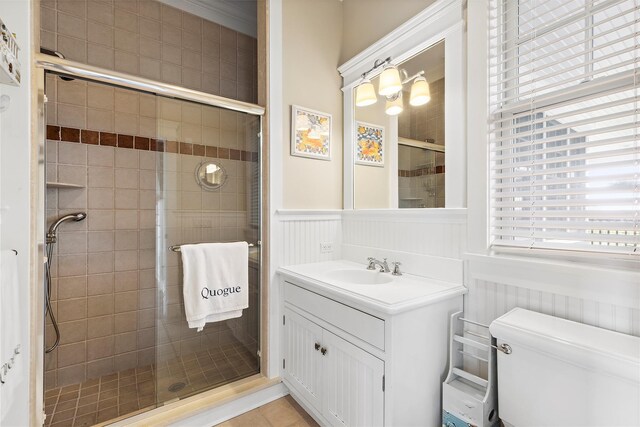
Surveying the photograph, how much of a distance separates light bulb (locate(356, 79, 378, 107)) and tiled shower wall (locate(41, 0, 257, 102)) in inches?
41.6

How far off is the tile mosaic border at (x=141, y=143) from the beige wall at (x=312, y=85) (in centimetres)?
31

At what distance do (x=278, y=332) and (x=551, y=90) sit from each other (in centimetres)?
185

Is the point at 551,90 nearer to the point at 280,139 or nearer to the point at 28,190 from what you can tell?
the point at 280,139

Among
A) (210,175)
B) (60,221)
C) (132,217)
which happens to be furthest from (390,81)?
(60,221)

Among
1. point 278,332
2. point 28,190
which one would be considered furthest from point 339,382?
point 28,190

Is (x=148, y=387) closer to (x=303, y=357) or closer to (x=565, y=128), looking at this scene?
(x=303, y=357)

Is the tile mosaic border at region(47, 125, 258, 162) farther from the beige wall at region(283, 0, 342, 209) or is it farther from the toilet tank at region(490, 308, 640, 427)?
the toilet tank at region(490, 308, 640, 427)

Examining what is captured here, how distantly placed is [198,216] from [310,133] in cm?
88

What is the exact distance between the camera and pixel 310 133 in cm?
198

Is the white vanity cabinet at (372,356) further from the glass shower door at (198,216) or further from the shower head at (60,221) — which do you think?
the shower head at (60,221)

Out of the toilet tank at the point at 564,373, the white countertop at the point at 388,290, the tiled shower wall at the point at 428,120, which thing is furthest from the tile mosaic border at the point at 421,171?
the toilet tank at the point at 564,373

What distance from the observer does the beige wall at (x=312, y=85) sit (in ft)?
6.24

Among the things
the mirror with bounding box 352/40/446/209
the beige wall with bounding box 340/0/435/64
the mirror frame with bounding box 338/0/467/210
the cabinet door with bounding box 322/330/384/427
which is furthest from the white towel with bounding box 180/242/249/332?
the beige wall with bounding box 340/0/435/64

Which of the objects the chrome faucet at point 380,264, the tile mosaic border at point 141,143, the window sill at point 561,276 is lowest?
the chrome faucet at point 380,264
